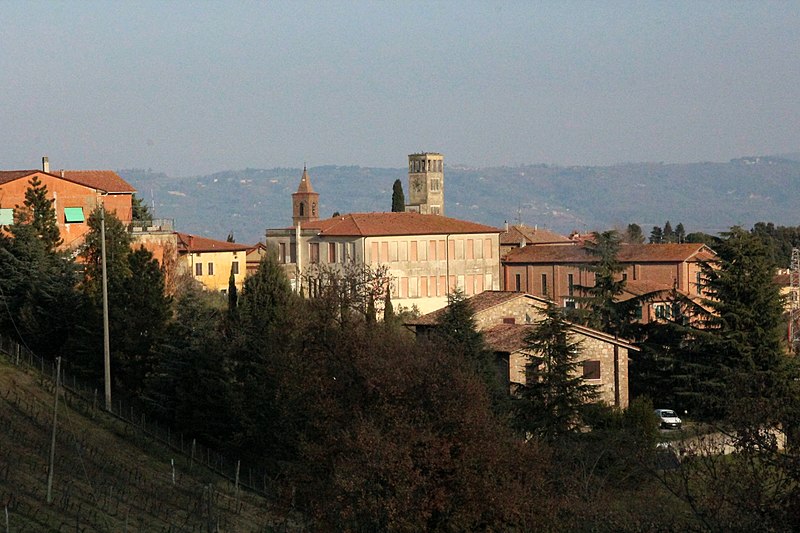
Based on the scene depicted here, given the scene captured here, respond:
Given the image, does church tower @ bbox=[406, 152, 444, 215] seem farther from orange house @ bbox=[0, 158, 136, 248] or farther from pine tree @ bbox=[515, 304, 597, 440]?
pine tree @ bbox=[515, 304, 597, 440]

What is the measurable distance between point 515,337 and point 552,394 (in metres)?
8.14

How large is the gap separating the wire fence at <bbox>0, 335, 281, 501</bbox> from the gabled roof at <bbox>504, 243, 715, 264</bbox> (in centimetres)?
4024

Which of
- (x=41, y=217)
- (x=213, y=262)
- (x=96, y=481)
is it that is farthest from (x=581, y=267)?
(x=96, y=481)

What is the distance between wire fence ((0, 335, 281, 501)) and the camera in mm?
33344

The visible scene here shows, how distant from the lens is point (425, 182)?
12069 cm

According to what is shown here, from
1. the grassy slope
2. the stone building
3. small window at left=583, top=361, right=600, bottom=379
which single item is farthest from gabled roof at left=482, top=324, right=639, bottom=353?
the stone building

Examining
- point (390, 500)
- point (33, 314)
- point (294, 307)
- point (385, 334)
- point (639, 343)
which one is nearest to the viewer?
point (390, 500)

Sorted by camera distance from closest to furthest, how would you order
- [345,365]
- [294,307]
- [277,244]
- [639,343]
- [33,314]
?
1. [345,365]
2. [294,307]
3. [33,314]
4. [639,343]
5. [277,244]

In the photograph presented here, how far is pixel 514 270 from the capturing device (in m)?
79.6

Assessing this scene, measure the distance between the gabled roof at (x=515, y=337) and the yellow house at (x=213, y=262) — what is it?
91.1 ft

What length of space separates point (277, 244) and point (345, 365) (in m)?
50.1

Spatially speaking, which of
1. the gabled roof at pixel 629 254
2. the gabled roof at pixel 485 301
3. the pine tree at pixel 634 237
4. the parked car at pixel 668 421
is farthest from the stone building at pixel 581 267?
the parked car at pixel 668 421

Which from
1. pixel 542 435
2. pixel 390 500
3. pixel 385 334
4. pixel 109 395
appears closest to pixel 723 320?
pixel 542 435

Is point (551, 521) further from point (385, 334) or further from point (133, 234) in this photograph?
point (133, 234)
